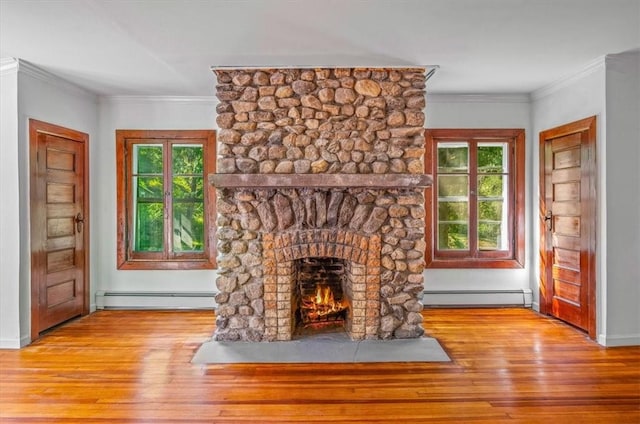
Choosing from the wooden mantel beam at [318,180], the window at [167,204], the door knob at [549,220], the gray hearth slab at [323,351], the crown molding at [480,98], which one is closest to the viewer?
the gray hearth slab at [323,351]

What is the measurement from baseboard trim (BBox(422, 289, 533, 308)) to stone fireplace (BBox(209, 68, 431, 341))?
1351 mm

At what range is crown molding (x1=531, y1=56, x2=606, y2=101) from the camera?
3.77 meters

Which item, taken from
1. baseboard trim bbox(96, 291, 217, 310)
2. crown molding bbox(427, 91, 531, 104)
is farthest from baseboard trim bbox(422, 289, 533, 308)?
baseboard trim bbox(96, 291, 217, 310)

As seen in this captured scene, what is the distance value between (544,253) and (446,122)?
1.89 metres

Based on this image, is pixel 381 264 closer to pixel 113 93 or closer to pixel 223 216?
pixel 223 216

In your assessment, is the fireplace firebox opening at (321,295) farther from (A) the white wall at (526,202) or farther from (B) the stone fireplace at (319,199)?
(A) the white wall at (526,202)

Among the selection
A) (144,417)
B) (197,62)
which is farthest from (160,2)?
(144,417)

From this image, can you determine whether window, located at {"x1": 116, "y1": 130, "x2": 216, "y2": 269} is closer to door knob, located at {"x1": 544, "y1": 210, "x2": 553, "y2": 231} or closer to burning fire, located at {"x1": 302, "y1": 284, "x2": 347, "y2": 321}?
burning fire, located at {"x1": 302, "y1": 284, "x2": 347, "y2": 321}

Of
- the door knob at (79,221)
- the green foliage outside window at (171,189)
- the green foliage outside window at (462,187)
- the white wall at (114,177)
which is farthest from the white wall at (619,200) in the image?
the door knob at (79,221)

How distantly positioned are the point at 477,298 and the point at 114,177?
4.64 m

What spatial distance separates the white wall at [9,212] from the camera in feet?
12.2

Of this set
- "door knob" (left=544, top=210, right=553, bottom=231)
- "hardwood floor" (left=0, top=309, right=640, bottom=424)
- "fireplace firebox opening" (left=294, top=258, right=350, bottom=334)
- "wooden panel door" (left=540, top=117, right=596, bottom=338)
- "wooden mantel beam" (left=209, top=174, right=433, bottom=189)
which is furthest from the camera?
"door knob" (left=544, top=210, right=553, bottom=231)

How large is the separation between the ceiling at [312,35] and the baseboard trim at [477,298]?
2.48 m

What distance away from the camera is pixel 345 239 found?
3703mm
